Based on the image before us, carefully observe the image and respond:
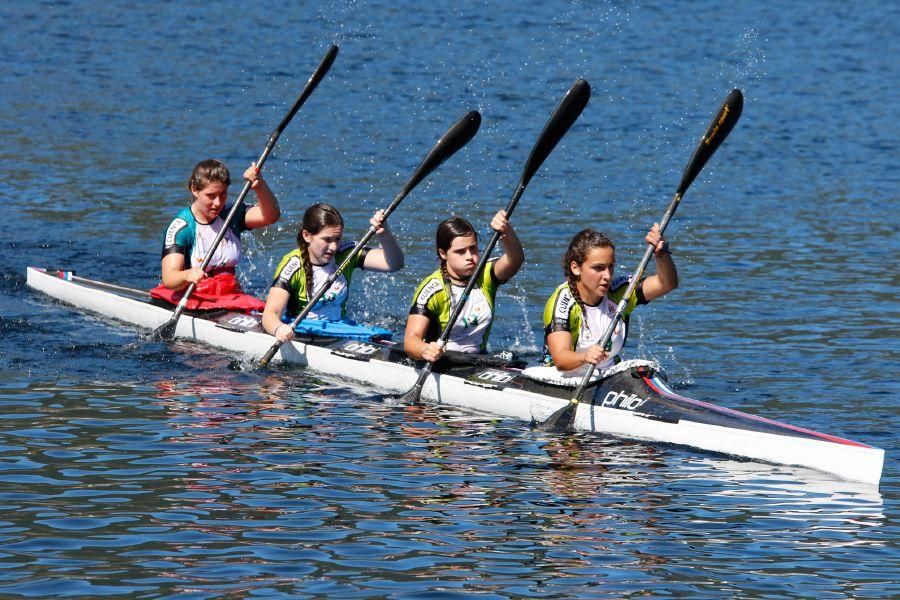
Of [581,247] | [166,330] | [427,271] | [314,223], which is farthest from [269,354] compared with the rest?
[427,271]

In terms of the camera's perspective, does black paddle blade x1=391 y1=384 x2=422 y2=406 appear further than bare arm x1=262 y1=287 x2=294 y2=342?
No

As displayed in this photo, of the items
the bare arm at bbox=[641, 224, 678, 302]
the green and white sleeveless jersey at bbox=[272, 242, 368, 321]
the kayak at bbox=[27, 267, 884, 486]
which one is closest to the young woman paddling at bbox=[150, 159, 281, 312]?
the kayak at bbox=[27, 267, 884, 486]

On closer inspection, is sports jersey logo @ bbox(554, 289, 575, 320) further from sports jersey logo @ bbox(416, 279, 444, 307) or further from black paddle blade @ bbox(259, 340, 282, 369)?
black paddle blade @ bbox(259, 340, 282, 369)

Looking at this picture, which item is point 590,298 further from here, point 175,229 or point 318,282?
point 175,229

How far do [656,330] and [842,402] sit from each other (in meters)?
3.19

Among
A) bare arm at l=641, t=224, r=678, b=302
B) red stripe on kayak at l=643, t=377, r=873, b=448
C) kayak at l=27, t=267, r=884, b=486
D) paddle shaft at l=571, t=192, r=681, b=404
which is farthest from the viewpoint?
paddle shaft at l=571, t=192, r=681, b=404

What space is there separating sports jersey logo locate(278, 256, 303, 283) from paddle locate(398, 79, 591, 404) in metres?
1.83

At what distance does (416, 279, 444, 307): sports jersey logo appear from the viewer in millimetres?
12391

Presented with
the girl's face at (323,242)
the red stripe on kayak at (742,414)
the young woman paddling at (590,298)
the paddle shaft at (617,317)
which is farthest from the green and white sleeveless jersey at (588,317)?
the girl's face at (323,242)

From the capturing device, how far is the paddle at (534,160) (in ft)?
40.0

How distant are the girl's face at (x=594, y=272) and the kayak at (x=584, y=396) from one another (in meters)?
0.61

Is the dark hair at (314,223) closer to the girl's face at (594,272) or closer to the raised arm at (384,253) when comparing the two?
the raised arm at (384,253)

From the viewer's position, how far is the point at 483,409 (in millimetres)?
12109

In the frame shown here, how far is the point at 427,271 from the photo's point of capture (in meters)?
18.2
